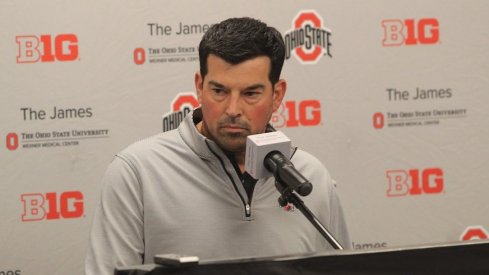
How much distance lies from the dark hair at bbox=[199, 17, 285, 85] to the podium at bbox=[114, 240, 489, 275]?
82 cm

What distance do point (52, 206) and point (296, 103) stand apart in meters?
0.97

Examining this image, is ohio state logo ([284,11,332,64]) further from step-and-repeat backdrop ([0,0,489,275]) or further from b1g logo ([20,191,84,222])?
b1g logo ([20,191,84,222])

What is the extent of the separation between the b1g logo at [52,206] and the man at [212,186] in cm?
90

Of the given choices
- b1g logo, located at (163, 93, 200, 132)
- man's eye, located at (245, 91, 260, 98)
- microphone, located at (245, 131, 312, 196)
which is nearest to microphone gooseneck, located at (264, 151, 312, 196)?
microphone, located at (245, 131, 312, 196)

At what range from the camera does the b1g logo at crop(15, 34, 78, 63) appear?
267 centimetres

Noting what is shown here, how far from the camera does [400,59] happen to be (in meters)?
2.94

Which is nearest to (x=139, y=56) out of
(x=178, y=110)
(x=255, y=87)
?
(x=178, y=110)

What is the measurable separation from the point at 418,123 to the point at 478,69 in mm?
335

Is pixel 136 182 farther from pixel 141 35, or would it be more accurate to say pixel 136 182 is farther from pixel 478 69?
pixel 478 69

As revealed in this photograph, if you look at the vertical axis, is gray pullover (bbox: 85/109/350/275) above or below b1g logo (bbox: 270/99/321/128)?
below

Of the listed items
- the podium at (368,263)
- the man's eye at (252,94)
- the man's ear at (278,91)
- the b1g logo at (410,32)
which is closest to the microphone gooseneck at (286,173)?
the podium at (368,263)

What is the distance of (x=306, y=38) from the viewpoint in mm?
2857

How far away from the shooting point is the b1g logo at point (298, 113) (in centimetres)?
284

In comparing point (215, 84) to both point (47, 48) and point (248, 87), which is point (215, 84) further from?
point (47, 48)
